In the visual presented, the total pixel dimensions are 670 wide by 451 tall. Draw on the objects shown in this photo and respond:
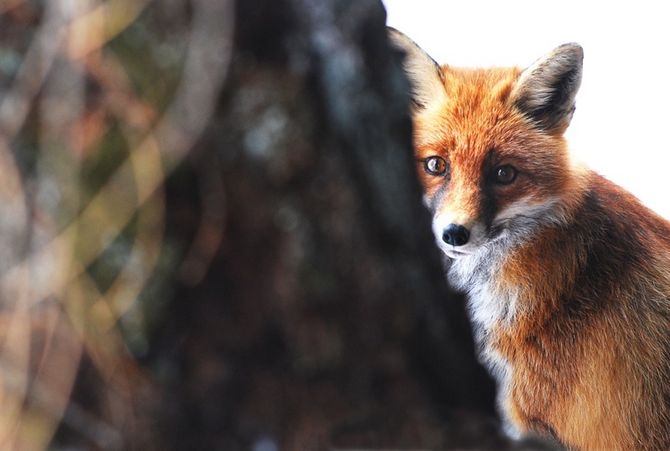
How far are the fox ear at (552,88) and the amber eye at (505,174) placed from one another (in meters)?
0.16

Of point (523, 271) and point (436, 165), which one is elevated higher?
point (436, 165)

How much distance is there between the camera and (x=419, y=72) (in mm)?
1748

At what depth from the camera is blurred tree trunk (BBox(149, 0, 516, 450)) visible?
141 centimetres

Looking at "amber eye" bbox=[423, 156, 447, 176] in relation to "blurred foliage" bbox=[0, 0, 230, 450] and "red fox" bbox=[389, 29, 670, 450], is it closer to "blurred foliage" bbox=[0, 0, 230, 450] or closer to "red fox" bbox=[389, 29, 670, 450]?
"red fox" bbox=[389, 29, 670, 450]

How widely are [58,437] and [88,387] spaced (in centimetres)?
12

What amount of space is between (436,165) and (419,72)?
0.23 metres

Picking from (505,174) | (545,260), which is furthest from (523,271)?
(505,174)

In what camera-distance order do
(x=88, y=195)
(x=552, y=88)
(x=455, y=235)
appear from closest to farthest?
(x=88, y=195), (x=455, y=235), (x=552, y=88)

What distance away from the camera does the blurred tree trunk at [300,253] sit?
55.6 inches

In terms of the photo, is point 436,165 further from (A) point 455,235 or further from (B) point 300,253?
(B) point 300,253

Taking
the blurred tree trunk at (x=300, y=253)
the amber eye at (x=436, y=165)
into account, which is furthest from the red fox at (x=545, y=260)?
the blurred tree trunk at (x=300, y=253)

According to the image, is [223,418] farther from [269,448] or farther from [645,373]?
[645,373]

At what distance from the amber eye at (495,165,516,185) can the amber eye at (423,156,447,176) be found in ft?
0.51

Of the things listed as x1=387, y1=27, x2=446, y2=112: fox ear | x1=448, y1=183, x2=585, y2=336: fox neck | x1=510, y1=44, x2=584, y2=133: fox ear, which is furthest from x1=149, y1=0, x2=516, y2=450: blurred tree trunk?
x1=510, y1=44, x2=584, y2=133: fox ear
